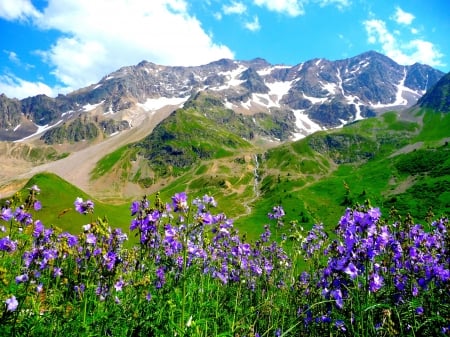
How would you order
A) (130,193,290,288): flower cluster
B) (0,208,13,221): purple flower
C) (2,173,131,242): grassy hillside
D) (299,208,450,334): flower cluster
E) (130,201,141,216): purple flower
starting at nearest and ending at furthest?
(299,208,450,334): flower cluster → (0,208,13,221): purple flower → (130,193,290,288): flower cluster → (130,201,141,216): purple flower → (2,173,131,242): grassy hillside

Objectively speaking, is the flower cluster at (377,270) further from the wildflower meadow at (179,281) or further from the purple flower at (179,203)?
the purple flower at (179,203)

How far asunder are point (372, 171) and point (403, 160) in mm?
14258

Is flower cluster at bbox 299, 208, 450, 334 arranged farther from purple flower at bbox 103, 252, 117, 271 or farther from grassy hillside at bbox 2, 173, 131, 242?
grassy hillside at bbox 2, 173, 131, 242

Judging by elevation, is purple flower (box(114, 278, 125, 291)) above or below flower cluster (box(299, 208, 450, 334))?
below

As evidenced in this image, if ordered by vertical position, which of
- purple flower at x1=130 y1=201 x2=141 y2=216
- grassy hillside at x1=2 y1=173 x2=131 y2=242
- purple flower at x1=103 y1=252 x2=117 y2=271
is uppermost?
grassy hillside at x1=2 y1=173 x2=131 y2=242

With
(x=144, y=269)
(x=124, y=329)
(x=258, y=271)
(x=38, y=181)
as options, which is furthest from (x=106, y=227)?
(x=38, y=181)

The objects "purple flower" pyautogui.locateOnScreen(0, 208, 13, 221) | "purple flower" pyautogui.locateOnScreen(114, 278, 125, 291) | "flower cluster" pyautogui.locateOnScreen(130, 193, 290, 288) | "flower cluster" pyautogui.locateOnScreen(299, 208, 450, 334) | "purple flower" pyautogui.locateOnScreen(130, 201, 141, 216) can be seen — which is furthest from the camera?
"purple flower" pyautogui.locateOnScreen(114, 278, 125, 291)

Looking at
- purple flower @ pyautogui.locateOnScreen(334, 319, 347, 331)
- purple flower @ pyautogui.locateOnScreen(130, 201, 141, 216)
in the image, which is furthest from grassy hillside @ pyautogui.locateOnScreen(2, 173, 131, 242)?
purple flower @ pyautogui.locateOnScreen(334, 319, 347, 331)

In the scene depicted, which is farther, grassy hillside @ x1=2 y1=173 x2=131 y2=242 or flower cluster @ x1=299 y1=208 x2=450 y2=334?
grassy hillside @ x1=2 y1=173 x2=131 y2=242

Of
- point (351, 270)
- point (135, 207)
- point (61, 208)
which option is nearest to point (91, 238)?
point (135, 207)

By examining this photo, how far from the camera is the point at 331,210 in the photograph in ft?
432

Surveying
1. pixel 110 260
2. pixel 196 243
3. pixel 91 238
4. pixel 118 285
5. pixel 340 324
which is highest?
pixel 196 243

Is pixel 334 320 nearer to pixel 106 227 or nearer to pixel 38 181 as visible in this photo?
pixel 106 227

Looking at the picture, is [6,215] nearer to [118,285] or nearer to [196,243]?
[118,285]
